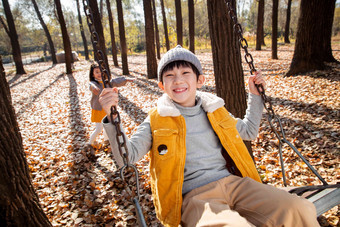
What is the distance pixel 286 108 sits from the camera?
4848mm

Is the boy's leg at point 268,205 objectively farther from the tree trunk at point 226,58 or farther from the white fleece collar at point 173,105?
the tree trunk at point 226,58

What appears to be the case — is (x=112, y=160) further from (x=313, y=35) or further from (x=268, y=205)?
(x=313, y=35)

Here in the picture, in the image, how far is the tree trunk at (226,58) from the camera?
278cm

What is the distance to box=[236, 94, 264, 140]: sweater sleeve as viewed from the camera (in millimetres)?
2158

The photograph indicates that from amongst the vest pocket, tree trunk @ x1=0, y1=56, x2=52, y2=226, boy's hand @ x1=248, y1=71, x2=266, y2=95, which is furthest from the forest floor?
boy's hand @ x1=248, y1=71, x2=266, y2=95

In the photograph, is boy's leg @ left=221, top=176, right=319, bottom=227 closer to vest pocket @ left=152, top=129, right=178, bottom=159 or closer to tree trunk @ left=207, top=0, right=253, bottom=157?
vest pocket @ left=152, top=129, right=178, bottom=159

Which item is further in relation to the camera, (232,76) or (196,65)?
(232,76)

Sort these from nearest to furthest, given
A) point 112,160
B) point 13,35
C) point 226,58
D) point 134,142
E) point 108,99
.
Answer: point 108,99
point 134,142
point 226,58
point 112,160
point 13,35

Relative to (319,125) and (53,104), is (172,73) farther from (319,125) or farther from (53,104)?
Answer: (53,104)

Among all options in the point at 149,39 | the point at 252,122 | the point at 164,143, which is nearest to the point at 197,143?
the point at 164,143

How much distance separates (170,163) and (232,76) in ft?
5.74

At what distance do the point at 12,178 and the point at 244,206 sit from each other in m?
1.78

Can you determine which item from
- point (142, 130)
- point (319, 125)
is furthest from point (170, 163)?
point (319, 125)

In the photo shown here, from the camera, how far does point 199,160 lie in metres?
1.84
